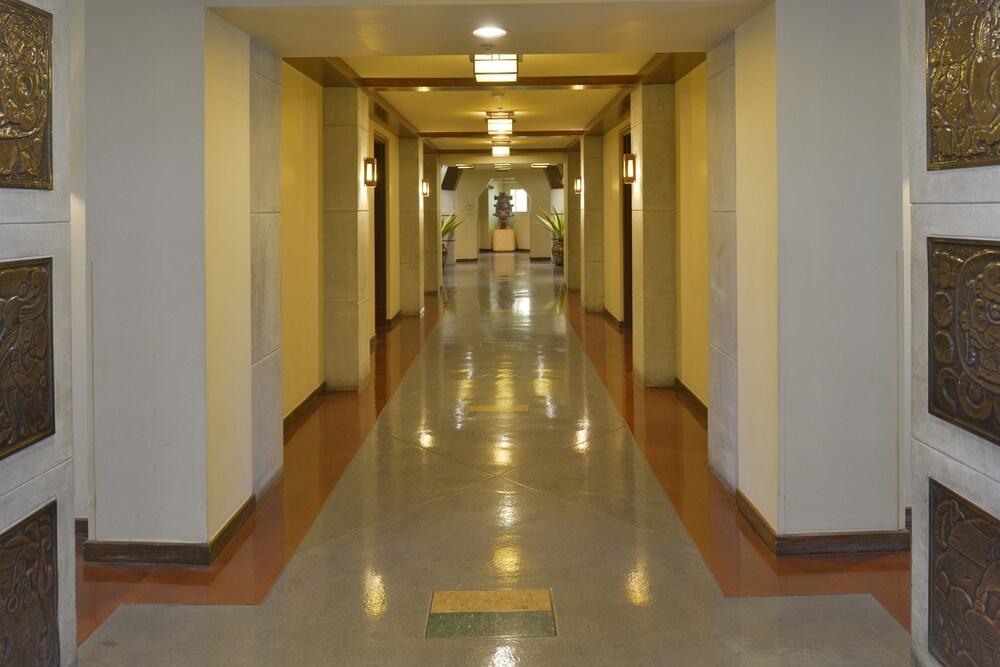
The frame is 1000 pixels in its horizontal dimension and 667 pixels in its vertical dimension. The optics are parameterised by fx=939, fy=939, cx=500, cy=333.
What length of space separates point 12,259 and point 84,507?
98.9 inches

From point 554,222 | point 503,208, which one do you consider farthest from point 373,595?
point 503,208

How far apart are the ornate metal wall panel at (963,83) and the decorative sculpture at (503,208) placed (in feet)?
102

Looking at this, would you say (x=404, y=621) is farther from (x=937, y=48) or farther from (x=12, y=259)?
(x=937, y=48)

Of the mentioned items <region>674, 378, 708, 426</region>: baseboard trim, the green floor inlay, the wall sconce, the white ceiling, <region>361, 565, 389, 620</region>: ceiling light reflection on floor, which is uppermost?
the white ceiling

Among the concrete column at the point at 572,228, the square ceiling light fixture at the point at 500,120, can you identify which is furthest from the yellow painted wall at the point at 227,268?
the concrete column at the point at 572,228

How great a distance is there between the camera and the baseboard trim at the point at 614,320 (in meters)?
12.1

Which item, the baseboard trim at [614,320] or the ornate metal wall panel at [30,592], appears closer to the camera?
the ornate metal wall panel at [30,592]

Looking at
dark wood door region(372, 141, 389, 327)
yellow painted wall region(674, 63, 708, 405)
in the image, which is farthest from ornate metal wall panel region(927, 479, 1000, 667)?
dark wood door region(372, 141, 389, 327)

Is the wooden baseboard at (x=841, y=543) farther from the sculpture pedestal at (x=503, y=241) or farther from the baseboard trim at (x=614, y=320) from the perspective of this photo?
the sculpture pedestal at (x=503, y=241)

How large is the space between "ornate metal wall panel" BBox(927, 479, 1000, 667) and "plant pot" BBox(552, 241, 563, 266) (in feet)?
76.8

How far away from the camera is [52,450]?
8.84ft

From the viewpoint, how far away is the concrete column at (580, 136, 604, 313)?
535 inches

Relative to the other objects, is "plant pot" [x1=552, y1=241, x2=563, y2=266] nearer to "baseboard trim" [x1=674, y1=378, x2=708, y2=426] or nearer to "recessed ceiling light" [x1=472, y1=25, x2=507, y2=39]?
"baseboard trim" [x1=674, y1=378, x2=708, y2=426]

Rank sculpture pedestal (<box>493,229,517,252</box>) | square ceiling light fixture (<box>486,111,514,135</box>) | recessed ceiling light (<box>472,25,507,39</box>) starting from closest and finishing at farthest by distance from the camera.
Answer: recessed ceiling light (<box>472,25,507,39</box>) < square ceiling light fixture (<box>486,111,514,135</box>) < sculpture pedestal (<box>493,229,517,252</box>)
